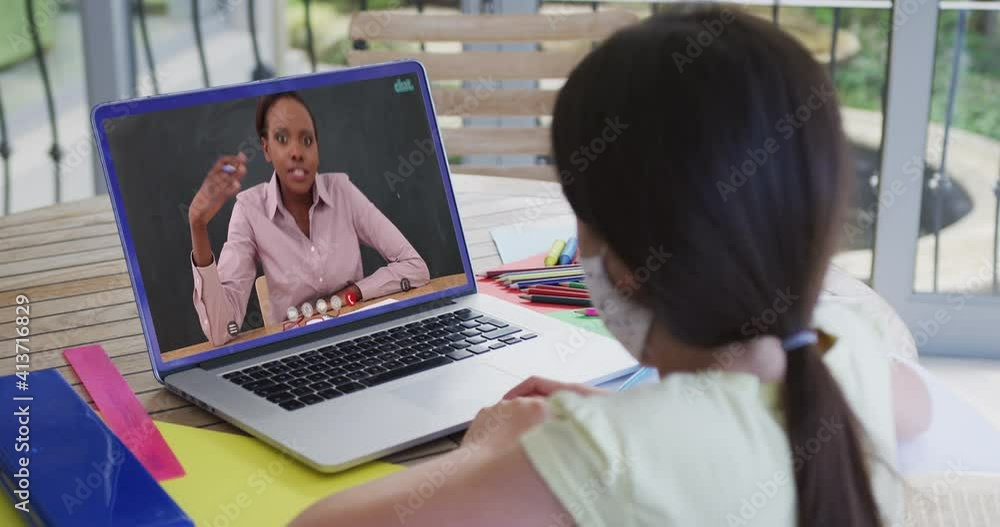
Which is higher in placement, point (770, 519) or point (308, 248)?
point (308, 248)

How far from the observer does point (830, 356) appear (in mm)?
813

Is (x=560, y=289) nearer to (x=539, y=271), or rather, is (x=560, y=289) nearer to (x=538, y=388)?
(x=539, y=271)

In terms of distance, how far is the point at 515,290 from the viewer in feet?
4.22

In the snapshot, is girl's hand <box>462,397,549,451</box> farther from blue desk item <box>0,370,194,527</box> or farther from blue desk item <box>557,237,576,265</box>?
blue desk item <box>557,237,576,265</box>

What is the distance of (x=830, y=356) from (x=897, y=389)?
0.17 meters

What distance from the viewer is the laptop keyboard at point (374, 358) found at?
1001mm

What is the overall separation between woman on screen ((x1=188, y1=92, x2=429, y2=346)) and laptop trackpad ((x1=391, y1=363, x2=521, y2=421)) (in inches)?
6.9

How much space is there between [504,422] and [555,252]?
1.69ft

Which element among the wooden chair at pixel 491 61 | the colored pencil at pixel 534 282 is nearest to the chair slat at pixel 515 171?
the wooden chair at pixel 491 61

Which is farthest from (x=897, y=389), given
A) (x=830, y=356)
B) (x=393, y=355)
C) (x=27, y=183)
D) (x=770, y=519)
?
(x=27, y=183)

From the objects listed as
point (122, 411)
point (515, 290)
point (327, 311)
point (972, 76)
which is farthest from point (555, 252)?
point (972, 76)

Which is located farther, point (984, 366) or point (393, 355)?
point (984, 366)

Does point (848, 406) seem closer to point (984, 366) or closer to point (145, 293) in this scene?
point (145, 293)

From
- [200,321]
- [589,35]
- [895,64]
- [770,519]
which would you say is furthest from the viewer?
→ [895,64]
